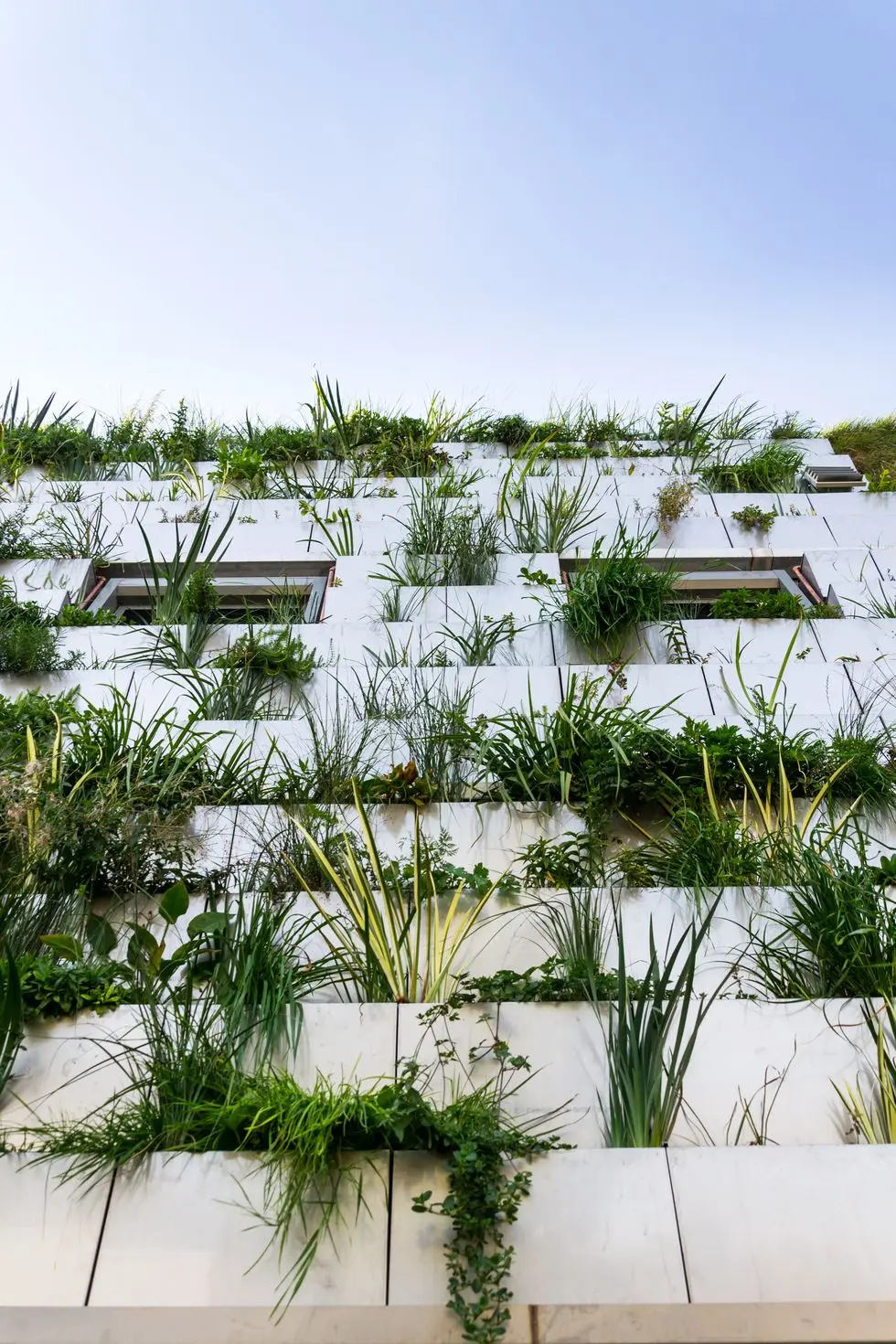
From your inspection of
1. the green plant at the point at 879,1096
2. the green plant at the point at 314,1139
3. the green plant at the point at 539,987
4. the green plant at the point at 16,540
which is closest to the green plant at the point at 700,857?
the green plant at the point at 539,987

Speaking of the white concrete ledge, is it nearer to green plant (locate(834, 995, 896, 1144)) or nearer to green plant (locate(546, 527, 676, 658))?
green plant (locate(834, 995, 896, 1144))

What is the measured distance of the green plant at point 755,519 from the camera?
6742mm

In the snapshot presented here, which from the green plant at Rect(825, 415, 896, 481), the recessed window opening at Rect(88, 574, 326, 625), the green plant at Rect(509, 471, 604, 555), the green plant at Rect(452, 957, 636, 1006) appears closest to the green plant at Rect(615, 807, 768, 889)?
the green plant at Rect(452, 957, 636, 1006)

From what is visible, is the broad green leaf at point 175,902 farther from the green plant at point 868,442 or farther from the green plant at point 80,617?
the green plant at point 868,442

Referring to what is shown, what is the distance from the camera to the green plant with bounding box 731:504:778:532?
6.74 m

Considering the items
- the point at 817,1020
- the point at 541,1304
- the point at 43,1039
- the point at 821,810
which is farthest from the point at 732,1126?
the point at 43,1039

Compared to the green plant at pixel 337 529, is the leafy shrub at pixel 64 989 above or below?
below

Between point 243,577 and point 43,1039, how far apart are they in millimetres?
4006

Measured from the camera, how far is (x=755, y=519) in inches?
266

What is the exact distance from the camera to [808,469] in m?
7.84

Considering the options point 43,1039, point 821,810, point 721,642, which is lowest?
point 43,1039

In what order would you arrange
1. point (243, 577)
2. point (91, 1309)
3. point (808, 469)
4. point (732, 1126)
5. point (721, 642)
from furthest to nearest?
point (808, 469) < point (243, 577) < point (721, 642) < point (732, 1126) < point (91, 1309)

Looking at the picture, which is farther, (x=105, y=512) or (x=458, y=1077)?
(x=105, y=512)

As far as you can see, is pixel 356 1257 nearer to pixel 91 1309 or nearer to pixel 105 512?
pixel 91 1309
